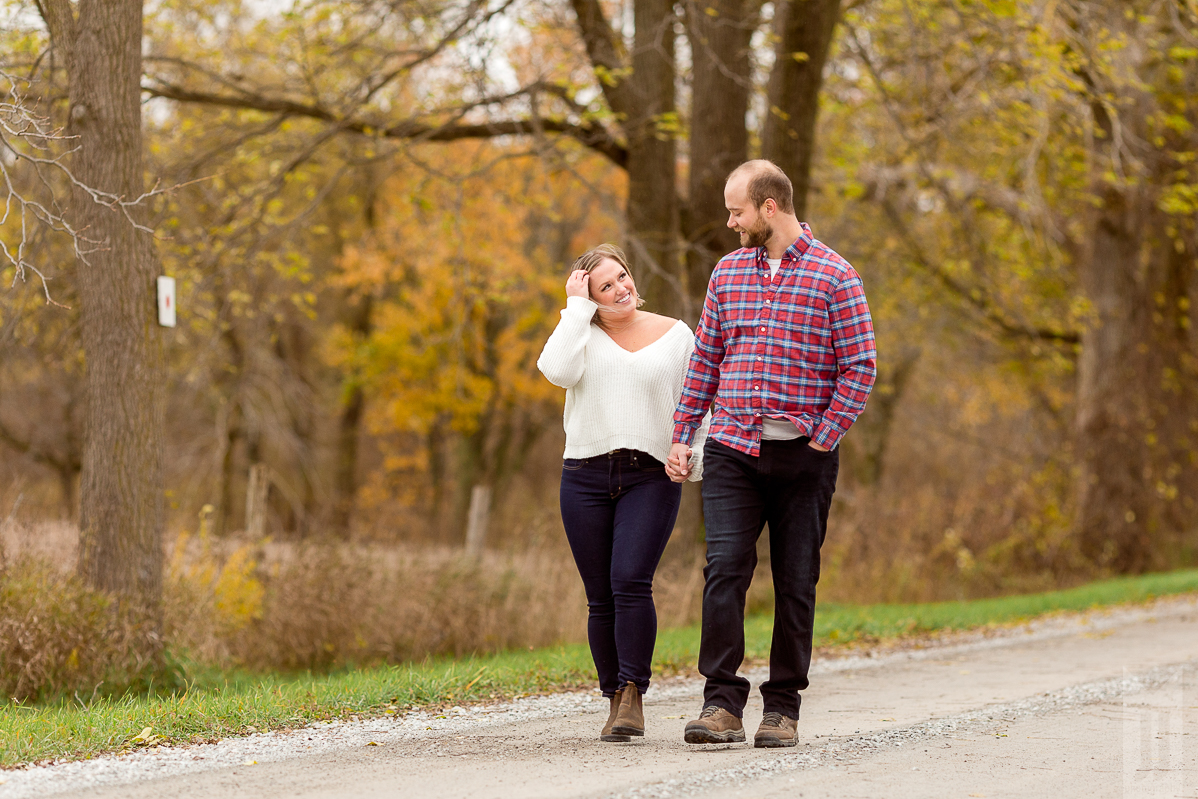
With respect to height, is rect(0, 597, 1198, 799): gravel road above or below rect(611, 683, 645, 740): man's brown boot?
below

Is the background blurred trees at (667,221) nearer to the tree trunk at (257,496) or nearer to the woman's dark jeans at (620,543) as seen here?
the tree trunk at (257,496)

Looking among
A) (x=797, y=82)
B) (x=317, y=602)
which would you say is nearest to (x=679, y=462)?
(x=317, y=602)

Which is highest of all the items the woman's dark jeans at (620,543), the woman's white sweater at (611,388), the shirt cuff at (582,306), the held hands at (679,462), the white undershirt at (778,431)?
the shirt cuff at (582,306)

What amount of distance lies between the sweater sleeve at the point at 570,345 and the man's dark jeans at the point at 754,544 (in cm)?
64

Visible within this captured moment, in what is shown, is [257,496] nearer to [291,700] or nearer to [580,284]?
[291,700]

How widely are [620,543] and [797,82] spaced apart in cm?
690

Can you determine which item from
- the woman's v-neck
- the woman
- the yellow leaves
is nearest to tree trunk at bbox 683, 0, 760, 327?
the yellow leaves

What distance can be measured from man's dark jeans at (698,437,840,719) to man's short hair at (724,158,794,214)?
0.94 m

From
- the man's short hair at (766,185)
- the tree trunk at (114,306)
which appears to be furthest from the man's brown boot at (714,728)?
the tree trunk at (114,306)

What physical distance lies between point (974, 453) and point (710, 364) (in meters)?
25.0

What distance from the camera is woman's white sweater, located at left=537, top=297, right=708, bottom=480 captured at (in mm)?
4695

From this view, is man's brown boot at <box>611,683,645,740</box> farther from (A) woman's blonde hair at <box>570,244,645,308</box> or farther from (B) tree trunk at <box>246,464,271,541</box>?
(B) tree trunk at <box>246,464,271,541</box>

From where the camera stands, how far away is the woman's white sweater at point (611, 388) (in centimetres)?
470

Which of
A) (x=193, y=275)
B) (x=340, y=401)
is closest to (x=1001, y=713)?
(x=193, y=275)
